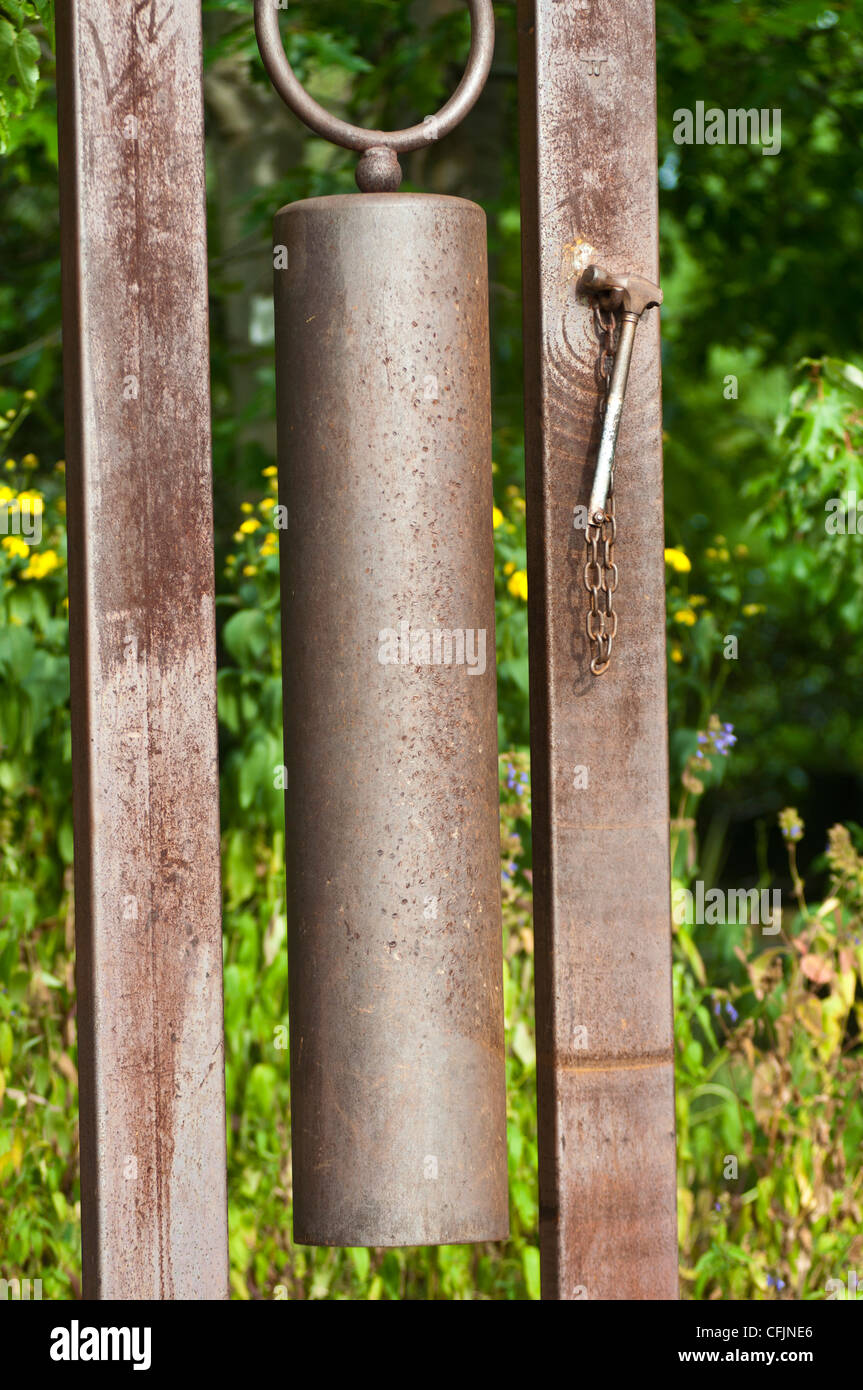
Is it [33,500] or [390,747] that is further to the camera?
[33,500]

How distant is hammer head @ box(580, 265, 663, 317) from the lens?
2162 millimetres

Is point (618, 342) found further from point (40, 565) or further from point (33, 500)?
point (40, 565)

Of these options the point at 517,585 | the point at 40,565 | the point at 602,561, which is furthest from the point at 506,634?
the point at 602,561

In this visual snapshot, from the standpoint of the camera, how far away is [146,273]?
6.83 ft

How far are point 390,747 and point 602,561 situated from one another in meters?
0.39

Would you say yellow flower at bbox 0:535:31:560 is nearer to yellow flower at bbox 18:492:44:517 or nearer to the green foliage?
yellow flower at bbox 18:492:44:517

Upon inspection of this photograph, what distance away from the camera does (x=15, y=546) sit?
133 inches

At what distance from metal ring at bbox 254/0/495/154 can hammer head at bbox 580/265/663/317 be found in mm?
295

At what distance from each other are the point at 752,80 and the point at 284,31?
1.61 m

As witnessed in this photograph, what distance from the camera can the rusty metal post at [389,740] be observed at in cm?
214

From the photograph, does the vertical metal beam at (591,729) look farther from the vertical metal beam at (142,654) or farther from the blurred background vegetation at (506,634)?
the blurred background vegetation at (506,634)

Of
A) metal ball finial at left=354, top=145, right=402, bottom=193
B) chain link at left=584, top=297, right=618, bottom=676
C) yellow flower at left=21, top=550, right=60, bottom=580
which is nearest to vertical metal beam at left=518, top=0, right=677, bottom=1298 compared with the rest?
chain link at left=584, top=297, right=618, bottom=676
